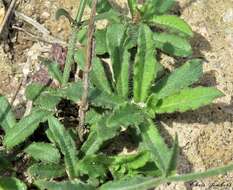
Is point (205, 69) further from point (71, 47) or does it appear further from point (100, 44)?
point (71, 47)

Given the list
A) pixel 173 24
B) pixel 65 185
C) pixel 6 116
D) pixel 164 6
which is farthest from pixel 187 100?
pixel 6 116

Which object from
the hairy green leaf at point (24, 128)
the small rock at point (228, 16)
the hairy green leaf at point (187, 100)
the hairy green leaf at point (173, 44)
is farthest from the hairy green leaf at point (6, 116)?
the small rock at point (228, 16)

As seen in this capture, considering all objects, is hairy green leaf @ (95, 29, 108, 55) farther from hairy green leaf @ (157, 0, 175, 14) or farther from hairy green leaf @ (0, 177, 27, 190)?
hairy green leaf @ (0, 177, 27, 190)

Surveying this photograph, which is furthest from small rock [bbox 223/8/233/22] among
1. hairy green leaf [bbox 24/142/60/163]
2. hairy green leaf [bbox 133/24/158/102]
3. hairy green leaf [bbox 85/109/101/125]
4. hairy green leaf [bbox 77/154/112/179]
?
hairy green leaf [bbox 24/142/60/163]

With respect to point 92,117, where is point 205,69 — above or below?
above

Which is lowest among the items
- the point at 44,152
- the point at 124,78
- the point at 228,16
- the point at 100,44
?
the point at 44,152

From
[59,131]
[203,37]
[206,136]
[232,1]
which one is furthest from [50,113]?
[232,1]

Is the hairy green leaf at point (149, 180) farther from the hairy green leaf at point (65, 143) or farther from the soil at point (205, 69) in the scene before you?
the soil at point (205, 69)
